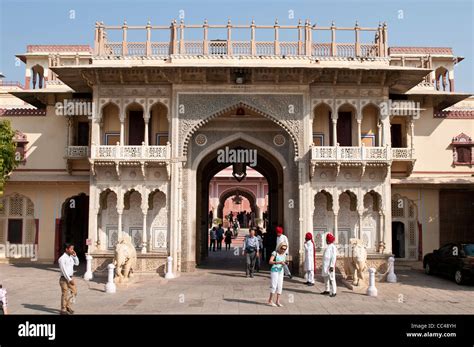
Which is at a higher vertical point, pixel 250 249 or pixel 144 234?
pixel 144 234

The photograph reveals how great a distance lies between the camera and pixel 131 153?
1720 cm

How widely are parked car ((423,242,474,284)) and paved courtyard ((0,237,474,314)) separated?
347mm

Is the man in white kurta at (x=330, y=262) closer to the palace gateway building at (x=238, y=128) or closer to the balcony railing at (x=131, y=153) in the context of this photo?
the palace gateway building at (x=238, y=128)

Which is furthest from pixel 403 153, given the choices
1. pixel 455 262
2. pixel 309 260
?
pixel 309 260

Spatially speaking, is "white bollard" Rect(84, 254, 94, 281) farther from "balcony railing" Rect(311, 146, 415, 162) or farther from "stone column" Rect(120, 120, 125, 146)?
"balcony railing" Rect(311, 146, 415, 162)

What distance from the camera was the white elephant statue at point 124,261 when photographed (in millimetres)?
14531

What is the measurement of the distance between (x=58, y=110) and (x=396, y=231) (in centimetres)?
1527

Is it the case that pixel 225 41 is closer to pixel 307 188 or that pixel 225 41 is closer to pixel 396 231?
pixel 307 188

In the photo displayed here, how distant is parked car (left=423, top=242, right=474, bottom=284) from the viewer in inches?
587

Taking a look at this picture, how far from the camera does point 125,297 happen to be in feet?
41.7

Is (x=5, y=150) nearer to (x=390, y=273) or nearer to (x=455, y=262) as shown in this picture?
(x=390, y=273)

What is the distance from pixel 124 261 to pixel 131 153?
169 inches
